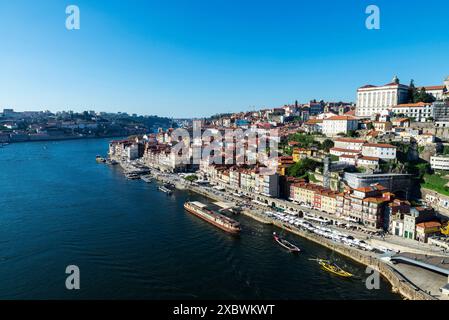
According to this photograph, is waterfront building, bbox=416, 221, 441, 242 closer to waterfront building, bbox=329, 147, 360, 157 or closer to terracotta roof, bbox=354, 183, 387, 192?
terracotta roof, bbox=354, 183, 387, 192

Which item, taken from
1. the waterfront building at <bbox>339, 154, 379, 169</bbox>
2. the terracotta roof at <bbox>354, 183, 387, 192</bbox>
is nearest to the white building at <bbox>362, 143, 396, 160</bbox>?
the waterfront building at <bbox>339, 154, 379, 169</bbox>

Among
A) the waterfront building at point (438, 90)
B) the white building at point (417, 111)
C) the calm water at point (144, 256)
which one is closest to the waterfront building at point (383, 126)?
the white building at point (417, 111)

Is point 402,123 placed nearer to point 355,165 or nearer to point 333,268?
point 355,165

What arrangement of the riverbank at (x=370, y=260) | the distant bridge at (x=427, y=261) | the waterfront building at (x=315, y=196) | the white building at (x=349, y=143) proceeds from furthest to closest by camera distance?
the white building at (x=349, y=143) → the waterfront building at (x=315, y=196) → the distant bridge at (x=427, y=261) → the riverbank at (x=370, y=260)

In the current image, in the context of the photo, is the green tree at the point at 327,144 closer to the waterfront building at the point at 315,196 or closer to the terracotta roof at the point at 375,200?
the waterfront building at the point at 315,196

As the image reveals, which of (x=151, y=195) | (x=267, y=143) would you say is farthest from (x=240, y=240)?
(x=267, y=143)
